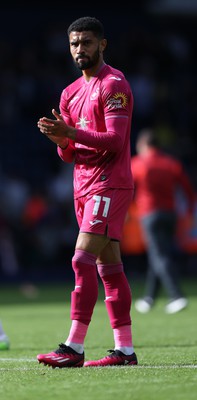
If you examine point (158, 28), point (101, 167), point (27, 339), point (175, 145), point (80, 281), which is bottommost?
point (27, 339)

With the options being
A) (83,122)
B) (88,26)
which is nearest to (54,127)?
(83,122)

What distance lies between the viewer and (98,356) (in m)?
7.84

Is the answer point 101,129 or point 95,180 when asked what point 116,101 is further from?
point 95,180

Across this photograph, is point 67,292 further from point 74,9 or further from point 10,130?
point 74,9

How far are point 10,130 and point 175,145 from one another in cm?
348

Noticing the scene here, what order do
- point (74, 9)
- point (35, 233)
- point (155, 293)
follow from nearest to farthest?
point (155, 293)
point (35, 233)
point (74, 9)

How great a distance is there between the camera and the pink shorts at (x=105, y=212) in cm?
702

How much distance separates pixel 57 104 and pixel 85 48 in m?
14.1

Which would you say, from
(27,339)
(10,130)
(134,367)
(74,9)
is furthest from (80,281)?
(74,9)

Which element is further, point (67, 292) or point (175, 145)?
point (175, 145)

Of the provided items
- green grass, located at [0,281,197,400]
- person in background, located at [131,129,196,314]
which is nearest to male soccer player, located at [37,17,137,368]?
green grass, located at [0,281,197,400]

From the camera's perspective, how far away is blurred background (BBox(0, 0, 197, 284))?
19.7 m

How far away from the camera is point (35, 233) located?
19.7 m

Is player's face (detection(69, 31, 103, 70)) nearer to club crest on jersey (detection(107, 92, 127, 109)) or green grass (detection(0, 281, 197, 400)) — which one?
club crest on jersey (detection(107, 92, 127, 109))
